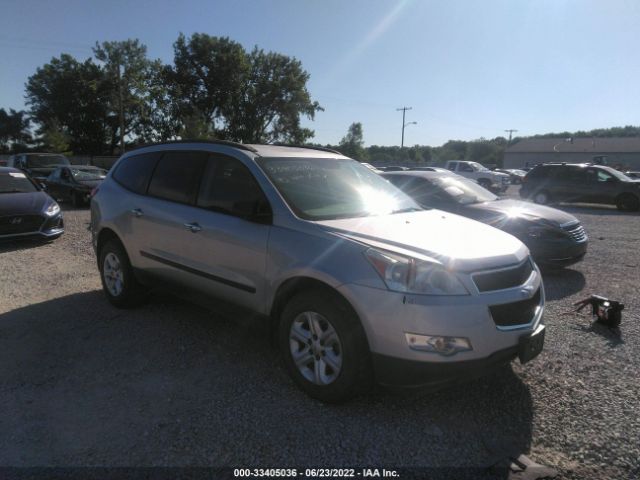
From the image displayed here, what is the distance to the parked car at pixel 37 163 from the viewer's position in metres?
18.3

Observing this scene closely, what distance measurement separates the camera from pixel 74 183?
1571 cm

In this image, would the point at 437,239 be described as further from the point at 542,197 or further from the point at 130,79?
the point at 130,79

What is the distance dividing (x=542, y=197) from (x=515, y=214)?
12763 millimetres

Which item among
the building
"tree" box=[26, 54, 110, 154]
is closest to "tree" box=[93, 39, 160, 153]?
"tree" box=[26, 54, 110, 154]

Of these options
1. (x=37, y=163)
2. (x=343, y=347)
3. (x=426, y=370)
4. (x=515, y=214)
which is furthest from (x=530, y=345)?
(x=37, y=163)

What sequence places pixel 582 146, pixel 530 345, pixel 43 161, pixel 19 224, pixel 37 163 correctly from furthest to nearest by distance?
pixel 582 146, pixel 43 161, pixel 37 163, pixel 19 224, pixel 530 345

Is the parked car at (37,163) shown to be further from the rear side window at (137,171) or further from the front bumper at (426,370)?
the front bumper at (426,370)

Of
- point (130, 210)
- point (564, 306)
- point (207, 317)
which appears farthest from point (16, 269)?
point (564, 306)

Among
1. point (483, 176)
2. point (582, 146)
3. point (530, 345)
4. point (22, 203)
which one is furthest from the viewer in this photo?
point (582, 146)

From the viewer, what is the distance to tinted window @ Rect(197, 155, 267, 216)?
12.0ft

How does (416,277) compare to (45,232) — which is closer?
(416,277)

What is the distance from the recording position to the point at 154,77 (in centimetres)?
5328

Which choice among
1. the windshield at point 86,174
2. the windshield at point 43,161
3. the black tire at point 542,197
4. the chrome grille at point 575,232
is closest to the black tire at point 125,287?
the chrome grille at point 575,232

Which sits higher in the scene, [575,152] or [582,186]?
[575,152]
